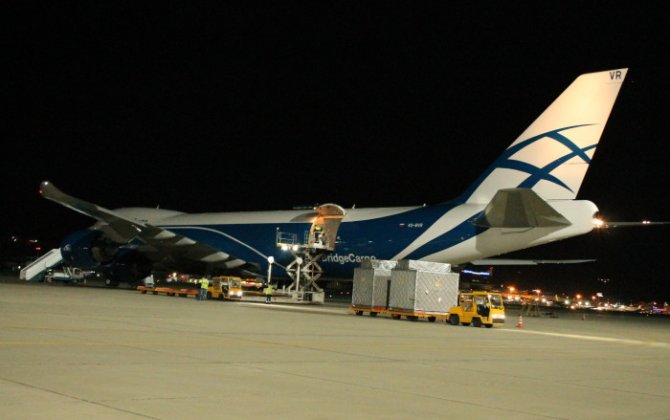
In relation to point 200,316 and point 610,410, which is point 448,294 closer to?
point 200,316

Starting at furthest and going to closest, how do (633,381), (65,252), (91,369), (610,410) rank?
1. (65,252)
2. (633,381)
3. (91,369)
4. (610,410)

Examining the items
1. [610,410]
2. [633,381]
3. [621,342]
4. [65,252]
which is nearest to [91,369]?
[610,410]

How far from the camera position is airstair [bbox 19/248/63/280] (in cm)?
5341

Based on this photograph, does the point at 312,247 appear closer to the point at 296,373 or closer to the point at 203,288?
the point at 203,288

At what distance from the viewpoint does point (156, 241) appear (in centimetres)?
4453

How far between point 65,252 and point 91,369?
41.5 m

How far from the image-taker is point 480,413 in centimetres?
956

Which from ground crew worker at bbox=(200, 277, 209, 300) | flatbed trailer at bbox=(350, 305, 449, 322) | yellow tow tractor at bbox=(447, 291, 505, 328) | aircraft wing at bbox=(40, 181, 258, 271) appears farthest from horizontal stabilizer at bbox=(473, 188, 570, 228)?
aircraft wing at bbox=(40, 181, 258, 271)

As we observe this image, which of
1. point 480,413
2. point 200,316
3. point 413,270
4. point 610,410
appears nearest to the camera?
point 480,413

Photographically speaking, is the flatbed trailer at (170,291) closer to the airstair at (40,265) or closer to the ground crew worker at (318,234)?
the ground crew worker at (318,234)

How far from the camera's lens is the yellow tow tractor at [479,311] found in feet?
94.0

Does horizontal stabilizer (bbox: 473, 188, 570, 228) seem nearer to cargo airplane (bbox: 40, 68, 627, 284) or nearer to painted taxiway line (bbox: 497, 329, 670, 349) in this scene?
cargo airplane (bbox: 40, 68, 627, 284)

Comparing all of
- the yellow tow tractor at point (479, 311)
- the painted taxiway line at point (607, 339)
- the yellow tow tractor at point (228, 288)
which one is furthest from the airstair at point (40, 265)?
the painted taxiway line at point (607, 339)

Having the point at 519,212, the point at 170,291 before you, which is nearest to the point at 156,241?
the point at 170,291
